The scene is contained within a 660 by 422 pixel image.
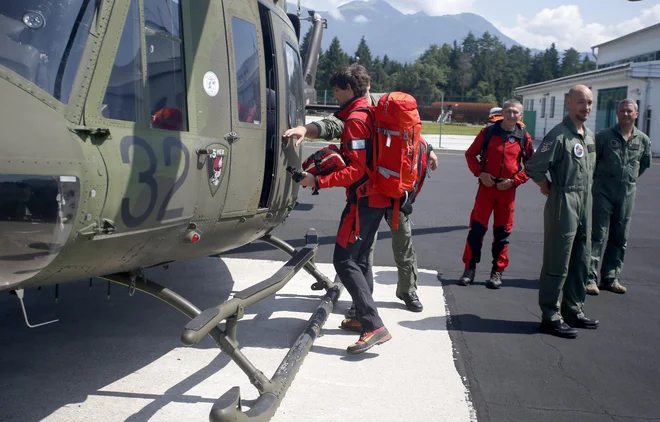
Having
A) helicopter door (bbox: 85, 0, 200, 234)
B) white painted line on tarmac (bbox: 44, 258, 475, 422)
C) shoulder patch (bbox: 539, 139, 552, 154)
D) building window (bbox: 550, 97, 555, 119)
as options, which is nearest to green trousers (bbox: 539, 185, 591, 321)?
shoulder patch (bbox: 539, 139, 552, 154)

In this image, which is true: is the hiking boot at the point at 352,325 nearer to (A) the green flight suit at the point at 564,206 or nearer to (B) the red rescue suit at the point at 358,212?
(B) the red rescue suit at the point at 358,212

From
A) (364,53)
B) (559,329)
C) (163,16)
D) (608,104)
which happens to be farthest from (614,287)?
(364,53)

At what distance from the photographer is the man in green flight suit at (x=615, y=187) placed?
6.41 m

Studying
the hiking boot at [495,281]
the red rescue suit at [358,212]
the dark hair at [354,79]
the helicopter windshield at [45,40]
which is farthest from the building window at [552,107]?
the helicopter windshield at [45,40]

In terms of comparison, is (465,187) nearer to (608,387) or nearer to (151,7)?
(608,387)

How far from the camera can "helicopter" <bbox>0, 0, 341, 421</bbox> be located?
8.89ft

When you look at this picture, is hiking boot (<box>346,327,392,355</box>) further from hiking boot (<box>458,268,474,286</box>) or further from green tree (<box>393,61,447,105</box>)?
green tree (<box>393,61,447,105</box>)

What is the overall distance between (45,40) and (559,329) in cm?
438

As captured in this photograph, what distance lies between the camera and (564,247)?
4.96 metres

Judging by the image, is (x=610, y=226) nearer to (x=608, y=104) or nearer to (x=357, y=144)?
(x=357, y=144)

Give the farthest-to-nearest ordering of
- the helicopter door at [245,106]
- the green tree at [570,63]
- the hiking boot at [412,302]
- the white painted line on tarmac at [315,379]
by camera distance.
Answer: the green tree at [570,63] < the hiking boot at [412,302] < the helicopter door at [245,106] < the white painted line on tarmac at [315,379]

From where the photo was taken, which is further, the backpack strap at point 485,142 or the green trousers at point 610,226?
the backpack strap at point 485,142

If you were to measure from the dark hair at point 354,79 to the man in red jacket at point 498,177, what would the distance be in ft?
7.36

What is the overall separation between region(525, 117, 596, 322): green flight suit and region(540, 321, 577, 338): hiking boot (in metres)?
0.05
